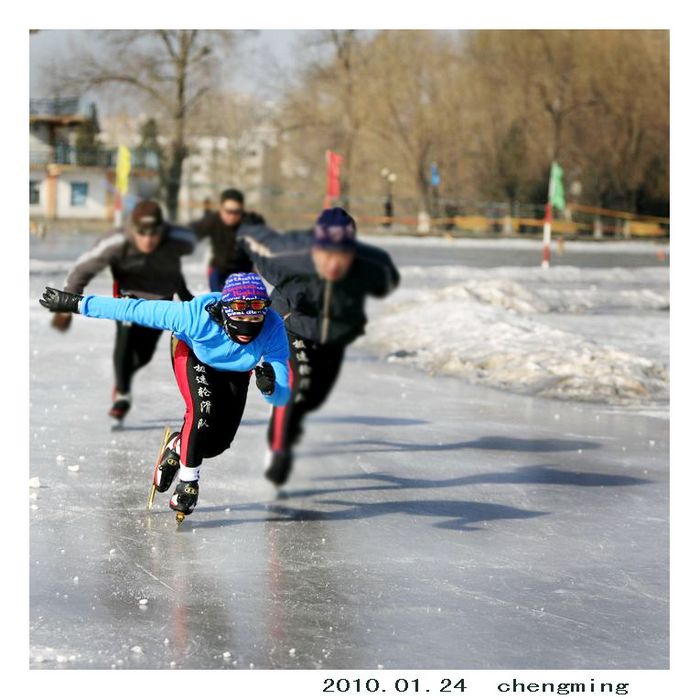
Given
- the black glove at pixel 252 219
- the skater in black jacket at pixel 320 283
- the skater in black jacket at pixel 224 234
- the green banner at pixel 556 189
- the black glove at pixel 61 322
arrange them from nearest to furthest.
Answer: the skater in black jacket at pixel 320 283 → the black glove at pixel 252 219 → the black glove at pixel 61 322 → the skater in black jacket at pixel 224 234 → the green banner at pixel 556 189

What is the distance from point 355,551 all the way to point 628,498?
187cm

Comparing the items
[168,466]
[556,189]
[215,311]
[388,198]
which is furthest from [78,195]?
[215,311]

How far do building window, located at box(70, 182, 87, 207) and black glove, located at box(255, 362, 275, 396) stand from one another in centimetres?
2533

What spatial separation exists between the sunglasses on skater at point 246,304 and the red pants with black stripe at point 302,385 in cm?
141

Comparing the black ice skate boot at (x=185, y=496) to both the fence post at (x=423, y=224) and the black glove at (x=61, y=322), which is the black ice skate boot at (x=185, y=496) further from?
the fence post at (x=423, y=224)

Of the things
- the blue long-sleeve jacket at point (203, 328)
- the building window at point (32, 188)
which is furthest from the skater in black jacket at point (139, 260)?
the building window at point (32, 188)

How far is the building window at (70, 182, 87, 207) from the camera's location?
96.5 feet

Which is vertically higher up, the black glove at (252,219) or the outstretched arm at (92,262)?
the black glove at (252,219)

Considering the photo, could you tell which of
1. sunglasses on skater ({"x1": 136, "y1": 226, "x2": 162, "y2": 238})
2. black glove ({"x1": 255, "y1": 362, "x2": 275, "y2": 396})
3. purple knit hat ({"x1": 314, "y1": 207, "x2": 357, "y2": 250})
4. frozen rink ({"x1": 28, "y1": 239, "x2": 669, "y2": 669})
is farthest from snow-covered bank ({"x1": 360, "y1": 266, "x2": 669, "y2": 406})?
black glove ({"x1": 255, "y1": 362, "x2": 275, "y2": 396})

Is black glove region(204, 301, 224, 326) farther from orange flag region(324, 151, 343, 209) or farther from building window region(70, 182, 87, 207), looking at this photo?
building window region(70, 182, 87, 207)

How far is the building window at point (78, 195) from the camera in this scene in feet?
96.5
